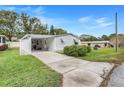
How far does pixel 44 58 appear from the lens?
482 cm

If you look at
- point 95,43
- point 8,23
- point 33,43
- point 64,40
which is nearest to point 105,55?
point 95,43

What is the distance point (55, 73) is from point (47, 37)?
721mm

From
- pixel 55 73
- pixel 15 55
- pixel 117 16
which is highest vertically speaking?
pixel 117 16

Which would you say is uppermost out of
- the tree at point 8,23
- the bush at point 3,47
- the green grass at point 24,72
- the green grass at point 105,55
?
the tree at point 8,23

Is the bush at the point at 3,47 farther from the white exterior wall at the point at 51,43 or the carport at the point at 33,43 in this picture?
the white exterior wall at the point at 51,43

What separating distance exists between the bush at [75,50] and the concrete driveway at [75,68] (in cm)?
9

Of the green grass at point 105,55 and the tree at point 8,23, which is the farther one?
the green grass at point 105,55

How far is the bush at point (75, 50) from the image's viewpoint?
476 centimetres

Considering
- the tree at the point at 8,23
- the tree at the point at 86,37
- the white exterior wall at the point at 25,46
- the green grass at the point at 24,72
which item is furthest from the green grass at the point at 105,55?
the tree at the point at 8,23

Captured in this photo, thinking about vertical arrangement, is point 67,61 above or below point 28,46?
below

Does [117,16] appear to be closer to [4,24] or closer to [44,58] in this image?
[44,58]
